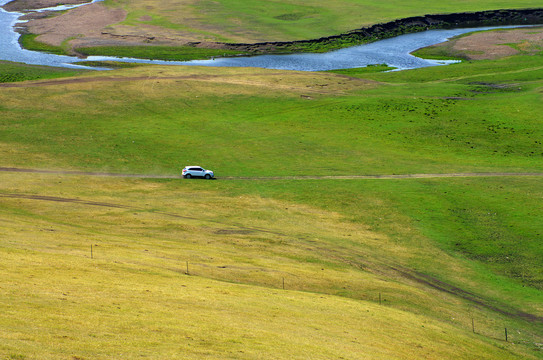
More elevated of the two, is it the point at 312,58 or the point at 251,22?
the point at 251,22

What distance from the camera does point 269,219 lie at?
199 feet

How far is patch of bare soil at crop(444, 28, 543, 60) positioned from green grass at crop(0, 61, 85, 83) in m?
104

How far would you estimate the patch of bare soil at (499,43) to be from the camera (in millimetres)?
159875

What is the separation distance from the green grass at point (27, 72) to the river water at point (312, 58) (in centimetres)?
→ 1123

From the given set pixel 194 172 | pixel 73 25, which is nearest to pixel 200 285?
pixel 194 172

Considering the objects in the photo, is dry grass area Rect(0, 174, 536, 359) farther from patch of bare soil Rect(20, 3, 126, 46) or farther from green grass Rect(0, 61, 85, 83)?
patch of bare soil Rect(20, 3, 126, 46)

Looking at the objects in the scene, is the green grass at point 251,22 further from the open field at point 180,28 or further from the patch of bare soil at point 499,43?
the patch of bare soil at point 499,43

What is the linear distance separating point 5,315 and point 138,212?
31597mm

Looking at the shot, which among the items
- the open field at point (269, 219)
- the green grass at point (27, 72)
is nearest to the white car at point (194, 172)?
the open field at point (269, 219)

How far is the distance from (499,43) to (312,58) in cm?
5562

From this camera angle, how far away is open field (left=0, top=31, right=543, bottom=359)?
31547mm

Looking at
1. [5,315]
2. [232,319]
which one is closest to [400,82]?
[232,319]

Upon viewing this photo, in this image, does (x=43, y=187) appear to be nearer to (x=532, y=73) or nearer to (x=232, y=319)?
(x=232, y=319)

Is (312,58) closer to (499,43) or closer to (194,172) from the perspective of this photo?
(499,43)
